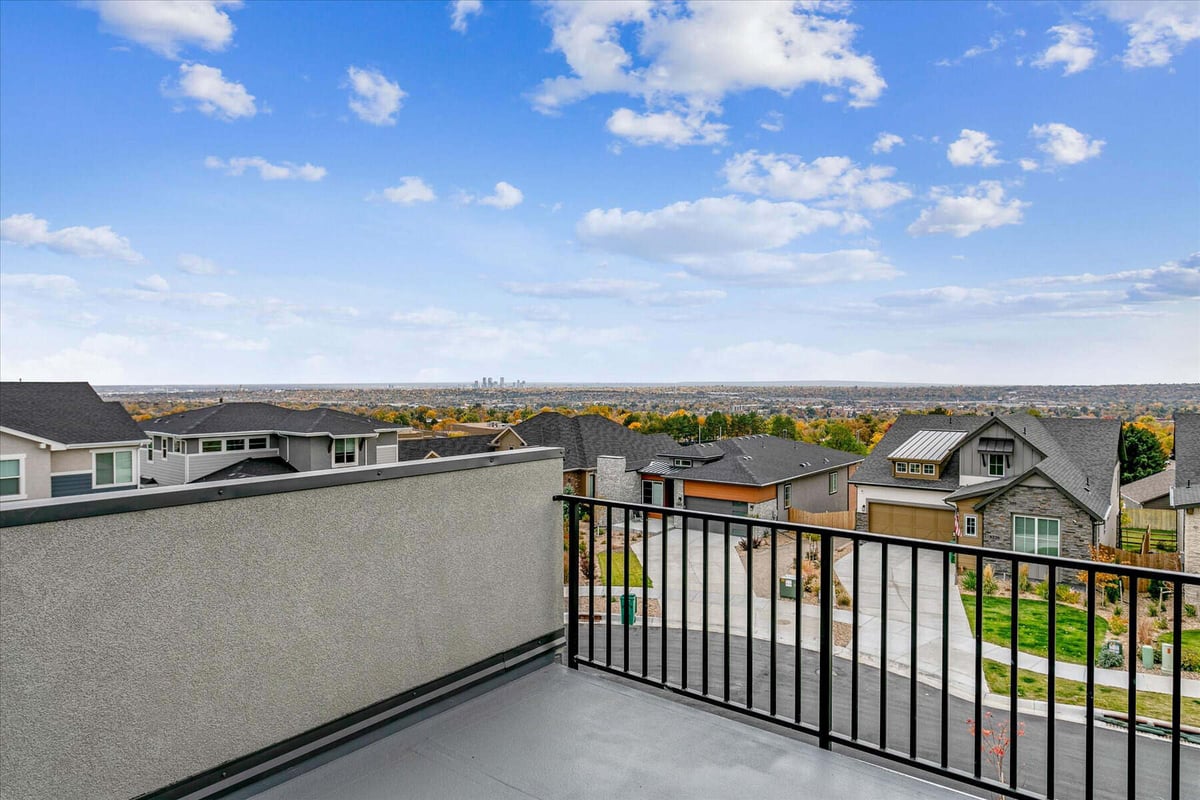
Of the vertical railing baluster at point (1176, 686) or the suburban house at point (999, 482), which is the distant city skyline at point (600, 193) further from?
the vertical railing baluster at point (1176, 686)

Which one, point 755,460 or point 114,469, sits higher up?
point 114,469

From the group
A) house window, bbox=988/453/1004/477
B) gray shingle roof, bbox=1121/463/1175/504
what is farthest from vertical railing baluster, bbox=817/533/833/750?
gray shingle roof, bbox=1121/463/1175/504

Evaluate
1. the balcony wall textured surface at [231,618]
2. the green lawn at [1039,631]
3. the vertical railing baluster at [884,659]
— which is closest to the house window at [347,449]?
the balcony wall textured surface at [231,618]

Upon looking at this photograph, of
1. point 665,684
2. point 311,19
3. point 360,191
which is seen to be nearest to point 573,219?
point 360,191

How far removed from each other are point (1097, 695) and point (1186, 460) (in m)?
8.67

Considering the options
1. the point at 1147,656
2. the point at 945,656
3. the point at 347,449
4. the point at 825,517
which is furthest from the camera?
the point at 825,517

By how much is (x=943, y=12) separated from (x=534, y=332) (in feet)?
36.8

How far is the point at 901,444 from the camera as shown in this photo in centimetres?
1891

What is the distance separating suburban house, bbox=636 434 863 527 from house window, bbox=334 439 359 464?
1447 cm

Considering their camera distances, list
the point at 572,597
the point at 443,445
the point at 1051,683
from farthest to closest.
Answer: the point at 443,445 < the point at 572,597 < the point at 1051,683

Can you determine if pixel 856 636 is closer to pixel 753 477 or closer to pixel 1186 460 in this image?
pixel 1186 460

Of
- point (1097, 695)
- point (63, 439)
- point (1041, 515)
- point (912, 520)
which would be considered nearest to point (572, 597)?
point (63, 439)

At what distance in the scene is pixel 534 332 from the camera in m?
16.1

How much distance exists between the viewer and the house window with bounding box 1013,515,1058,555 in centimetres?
1441
